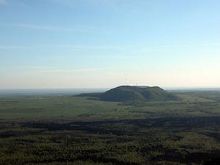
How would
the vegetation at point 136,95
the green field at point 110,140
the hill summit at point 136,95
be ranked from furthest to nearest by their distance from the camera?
the hill summit at point 136,95 → the vegetation at point 136,95 → the green field at point 110,140

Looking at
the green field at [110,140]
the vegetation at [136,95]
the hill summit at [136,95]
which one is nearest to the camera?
the green field at [110,140]

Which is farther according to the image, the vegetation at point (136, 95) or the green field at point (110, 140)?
the vegetation at point (136, 95)

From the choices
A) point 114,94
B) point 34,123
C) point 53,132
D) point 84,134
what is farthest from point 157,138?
point 114,94

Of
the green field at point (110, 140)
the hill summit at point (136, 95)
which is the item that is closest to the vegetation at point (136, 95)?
the hill summit at point (136, 95)

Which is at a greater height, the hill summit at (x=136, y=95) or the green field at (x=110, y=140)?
the hill summit at (x=136, y=95)

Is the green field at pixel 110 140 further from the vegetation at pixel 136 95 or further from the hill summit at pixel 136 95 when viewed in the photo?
the hill summit at pixel 136 95

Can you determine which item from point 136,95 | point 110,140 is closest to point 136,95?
point 136,95

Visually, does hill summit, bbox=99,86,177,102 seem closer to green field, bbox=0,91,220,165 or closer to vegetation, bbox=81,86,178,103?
vegetation, bbox=81,86,178,103

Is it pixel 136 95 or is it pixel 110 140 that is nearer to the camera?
pixel 110 140

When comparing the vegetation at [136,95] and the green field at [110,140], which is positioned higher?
the vegetation at [136,95]

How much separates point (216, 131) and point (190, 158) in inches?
1071

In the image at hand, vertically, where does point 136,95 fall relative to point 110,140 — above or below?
above

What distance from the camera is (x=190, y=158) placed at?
2281 inches

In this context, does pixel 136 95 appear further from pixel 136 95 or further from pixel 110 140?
pixel 110 140
